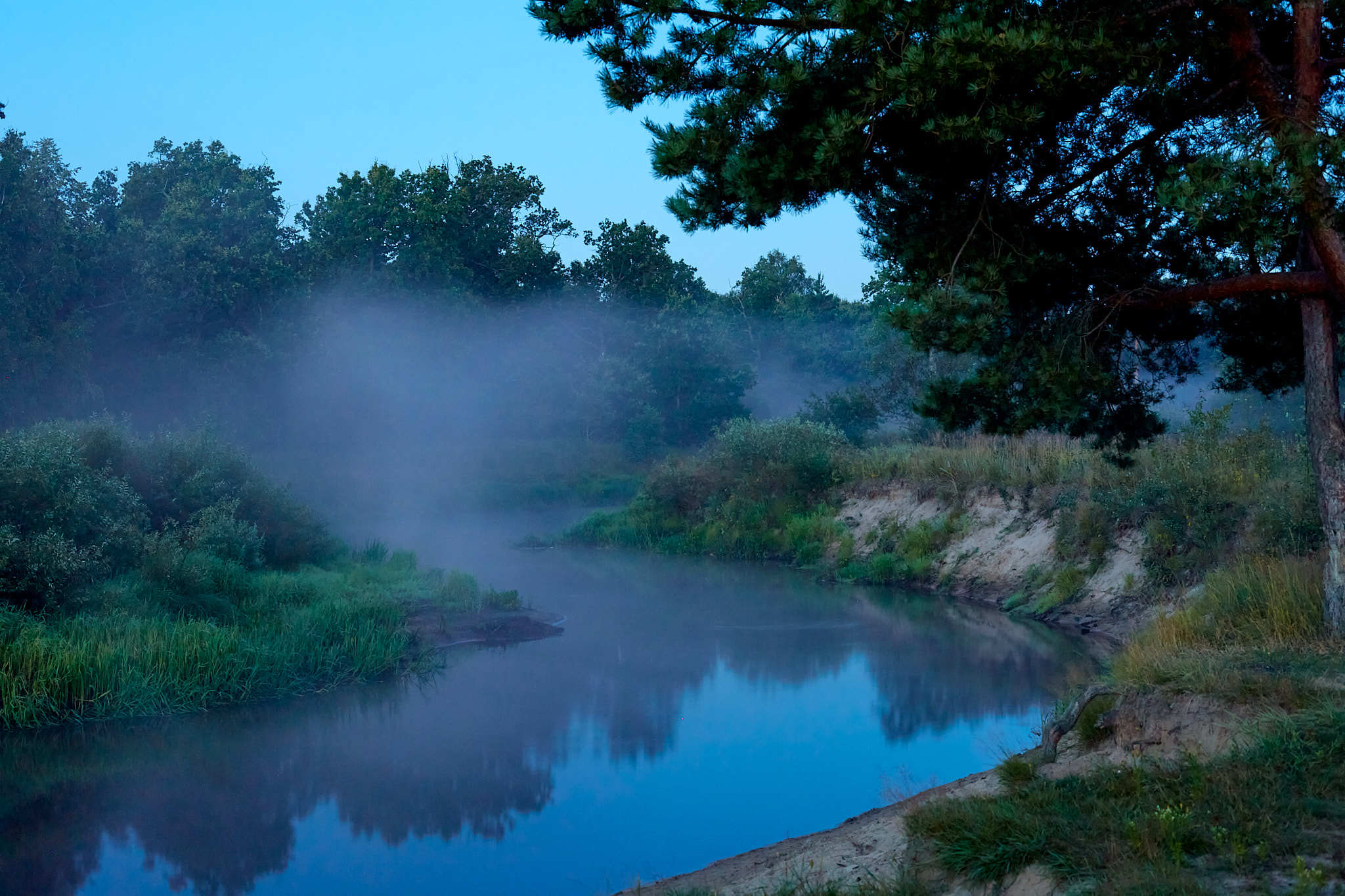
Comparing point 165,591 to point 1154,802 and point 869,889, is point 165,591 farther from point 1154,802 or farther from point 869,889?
point 1154,802

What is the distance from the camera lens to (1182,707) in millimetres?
7676

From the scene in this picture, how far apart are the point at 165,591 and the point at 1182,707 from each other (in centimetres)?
1307

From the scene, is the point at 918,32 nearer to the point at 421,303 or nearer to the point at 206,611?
the point at 206,611

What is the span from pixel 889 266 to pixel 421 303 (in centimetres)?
4390

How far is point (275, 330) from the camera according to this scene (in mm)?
41562

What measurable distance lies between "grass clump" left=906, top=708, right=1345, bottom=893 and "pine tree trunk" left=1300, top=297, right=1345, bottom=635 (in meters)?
2.67

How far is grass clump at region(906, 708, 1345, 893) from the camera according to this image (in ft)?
16.4

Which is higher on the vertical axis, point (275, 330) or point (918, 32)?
point (275, 330)

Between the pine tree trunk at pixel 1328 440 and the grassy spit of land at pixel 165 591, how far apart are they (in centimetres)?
1147

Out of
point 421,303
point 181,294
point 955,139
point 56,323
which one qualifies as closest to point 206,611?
point 955,139

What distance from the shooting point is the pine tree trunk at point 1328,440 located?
8727 millimetres

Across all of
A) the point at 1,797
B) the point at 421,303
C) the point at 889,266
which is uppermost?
the point at 421,303

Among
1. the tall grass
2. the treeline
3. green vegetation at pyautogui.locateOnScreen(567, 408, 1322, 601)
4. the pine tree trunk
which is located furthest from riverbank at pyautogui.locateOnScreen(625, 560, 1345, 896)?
the treeline

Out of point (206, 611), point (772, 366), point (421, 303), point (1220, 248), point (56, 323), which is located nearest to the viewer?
point (1220, 248)
